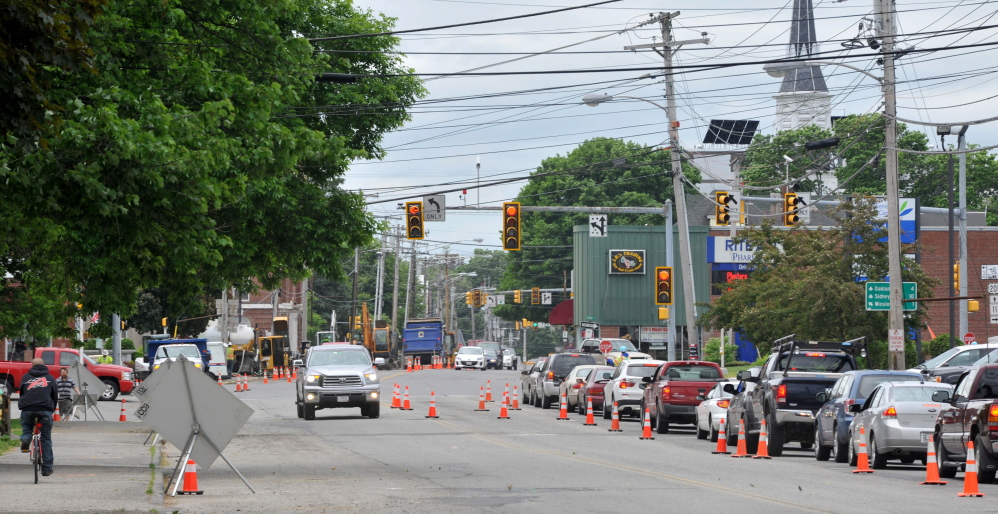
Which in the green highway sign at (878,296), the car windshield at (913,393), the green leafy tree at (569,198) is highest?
the green leafy tree at (569,198)

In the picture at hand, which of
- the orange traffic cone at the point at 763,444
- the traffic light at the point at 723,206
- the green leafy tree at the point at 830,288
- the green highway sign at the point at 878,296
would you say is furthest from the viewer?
the traffic light at the point at 723,206

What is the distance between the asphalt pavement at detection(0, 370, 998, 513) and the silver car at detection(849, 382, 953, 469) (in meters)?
0.42

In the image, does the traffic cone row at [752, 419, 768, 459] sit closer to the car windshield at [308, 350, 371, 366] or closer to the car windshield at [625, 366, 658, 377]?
the car windshield at [625, 366, 658, 377]

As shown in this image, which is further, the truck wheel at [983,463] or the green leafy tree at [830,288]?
the green leafy tree at [830,288]

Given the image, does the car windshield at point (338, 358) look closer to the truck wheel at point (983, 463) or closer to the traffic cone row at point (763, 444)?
the traffic cone row at point (763, 444)

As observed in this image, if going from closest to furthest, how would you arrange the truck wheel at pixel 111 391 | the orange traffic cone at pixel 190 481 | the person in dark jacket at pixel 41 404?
the orange traffic cone at pixel 190 481 → the person in dark jacket at pixel 41 404 → the truck wheel at pixel 111 391

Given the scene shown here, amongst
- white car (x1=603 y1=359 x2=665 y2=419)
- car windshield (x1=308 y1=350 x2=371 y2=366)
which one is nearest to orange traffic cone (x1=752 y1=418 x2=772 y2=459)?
white car (x1=603 y1=359 x2=665 y2=419)

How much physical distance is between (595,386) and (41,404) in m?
18.4

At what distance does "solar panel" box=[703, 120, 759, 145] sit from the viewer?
8937 cm

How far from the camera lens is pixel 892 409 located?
1789 centimetres

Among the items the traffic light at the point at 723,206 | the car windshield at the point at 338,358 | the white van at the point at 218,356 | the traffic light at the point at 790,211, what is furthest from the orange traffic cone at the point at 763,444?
the white van at the point at 218,356

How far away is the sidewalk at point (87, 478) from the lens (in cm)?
1369

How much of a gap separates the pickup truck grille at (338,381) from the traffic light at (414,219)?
763 centimetres

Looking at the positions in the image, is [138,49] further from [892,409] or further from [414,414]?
[414,414]
